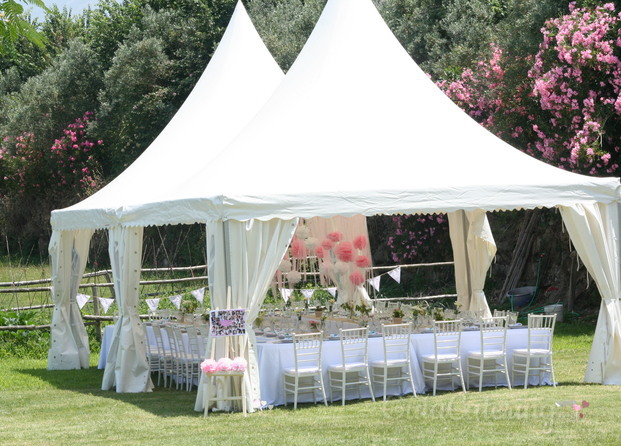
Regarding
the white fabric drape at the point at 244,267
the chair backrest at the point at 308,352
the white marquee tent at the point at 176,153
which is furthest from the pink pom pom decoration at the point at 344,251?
the white fabric drape at the point at 244,267

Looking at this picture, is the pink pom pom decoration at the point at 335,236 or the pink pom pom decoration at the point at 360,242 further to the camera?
the pink pom pom decoration at the point at 335,236

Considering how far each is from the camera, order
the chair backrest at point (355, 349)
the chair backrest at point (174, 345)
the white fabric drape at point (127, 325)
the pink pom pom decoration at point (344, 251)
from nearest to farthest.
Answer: the chair backrest at point (355, 349) → the white fabric drape at point (127, 325) → the chair backrest at point (174, 345) → the pink pom pom decoration at point (344, 251)

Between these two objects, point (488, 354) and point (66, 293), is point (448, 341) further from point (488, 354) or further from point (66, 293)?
point (66, 293)

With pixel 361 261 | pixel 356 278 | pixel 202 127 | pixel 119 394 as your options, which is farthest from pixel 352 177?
pixel 356 278

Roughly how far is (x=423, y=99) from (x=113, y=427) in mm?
5056

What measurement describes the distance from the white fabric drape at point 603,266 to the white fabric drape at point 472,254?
3.05 meters

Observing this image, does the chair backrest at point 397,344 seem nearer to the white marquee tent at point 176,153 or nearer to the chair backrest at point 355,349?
the chair backrest at point 355,349

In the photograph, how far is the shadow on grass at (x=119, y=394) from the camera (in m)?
9.90

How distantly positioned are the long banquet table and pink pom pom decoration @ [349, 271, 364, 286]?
12.6ft

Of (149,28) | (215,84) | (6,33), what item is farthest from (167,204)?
(149,28)

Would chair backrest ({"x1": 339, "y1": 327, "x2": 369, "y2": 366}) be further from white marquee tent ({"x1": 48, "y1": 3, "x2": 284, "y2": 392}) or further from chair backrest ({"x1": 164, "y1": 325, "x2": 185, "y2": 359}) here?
white marquee tent ({"x1": 48, "y1": 3, "x2": 284, "y2": 392})

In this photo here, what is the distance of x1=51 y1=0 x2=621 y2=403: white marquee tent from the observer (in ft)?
31.2

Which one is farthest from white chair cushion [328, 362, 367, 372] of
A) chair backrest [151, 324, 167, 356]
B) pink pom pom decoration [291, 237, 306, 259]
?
pink pom pom decoration [291, 237, 306, 259]

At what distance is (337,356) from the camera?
9.88 meters
